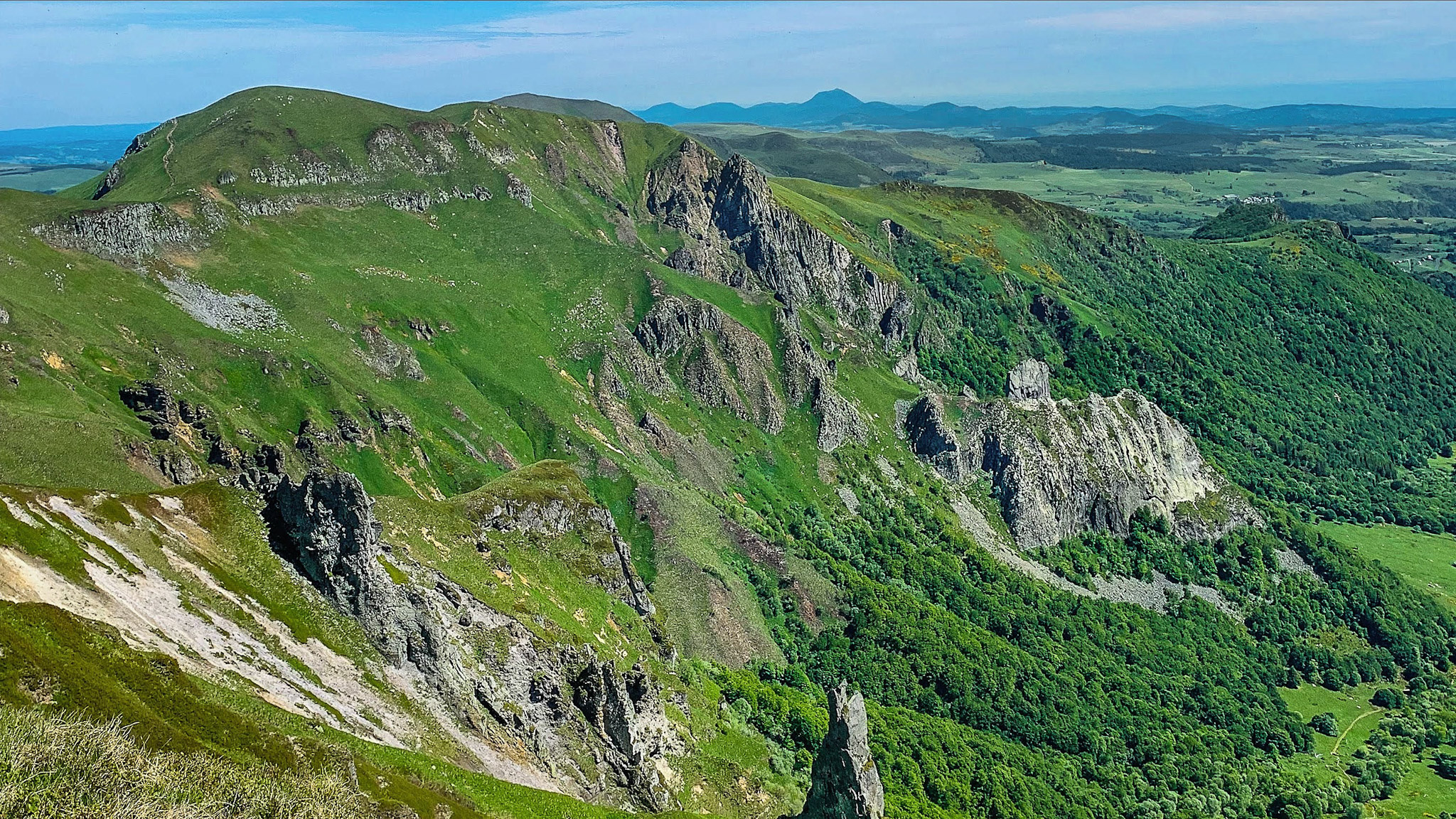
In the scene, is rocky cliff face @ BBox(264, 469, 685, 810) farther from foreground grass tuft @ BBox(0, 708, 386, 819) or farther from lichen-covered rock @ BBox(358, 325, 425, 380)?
lichen-covered rock @ BBox(358, 325, 425, 380)

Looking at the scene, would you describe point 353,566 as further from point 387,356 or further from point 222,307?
point 222,307

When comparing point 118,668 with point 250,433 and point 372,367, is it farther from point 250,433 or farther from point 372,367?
point 372,367

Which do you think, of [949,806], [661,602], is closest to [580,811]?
[661,602]

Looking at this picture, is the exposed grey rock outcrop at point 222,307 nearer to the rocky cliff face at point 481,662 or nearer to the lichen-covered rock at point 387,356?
the lichen-covered rock at point 387,356

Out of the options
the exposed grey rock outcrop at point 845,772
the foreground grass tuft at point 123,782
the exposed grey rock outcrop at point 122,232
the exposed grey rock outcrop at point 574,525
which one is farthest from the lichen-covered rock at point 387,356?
the foreground grass tuft at point 123,782

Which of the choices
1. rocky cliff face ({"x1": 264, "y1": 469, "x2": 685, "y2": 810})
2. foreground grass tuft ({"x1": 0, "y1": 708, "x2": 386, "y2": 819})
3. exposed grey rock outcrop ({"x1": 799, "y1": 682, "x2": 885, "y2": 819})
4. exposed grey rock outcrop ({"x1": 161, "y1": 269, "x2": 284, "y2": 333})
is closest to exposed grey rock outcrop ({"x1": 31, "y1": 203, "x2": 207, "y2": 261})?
exposed grey rock outcrop ({"x1": 161, "y1": 269, "x2": 284, "y2": 333})

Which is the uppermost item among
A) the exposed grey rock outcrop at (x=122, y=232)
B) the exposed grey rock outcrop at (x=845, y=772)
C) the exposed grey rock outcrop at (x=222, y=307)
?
the exposed grey rock outcrop at (x=122, y=232)
